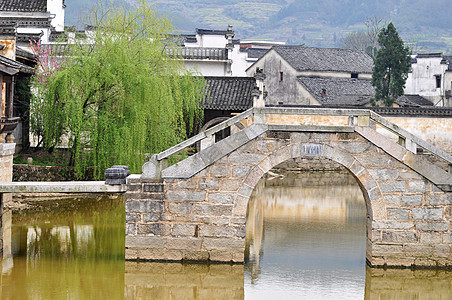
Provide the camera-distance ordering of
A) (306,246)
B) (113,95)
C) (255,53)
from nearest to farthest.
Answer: (306,246), (113,95), (255,53)

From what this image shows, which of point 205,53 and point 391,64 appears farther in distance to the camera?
point 391,64

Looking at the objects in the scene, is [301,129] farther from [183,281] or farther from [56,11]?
[56,11]

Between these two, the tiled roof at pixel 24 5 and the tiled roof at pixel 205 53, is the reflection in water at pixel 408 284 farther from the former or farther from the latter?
the tiled roof at pixel 24 5

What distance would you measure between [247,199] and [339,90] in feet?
120

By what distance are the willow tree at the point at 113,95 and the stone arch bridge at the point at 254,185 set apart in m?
6.43

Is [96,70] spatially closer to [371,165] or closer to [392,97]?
[371,165]

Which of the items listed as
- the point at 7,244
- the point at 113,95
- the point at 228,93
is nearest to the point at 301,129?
the point at 7,244

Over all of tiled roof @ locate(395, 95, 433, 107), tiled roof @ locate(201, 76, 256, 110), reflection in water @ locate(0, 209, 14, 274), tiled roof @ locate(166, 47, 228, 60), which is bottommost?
reflection in water @ locate(0, 209, 14, 274)

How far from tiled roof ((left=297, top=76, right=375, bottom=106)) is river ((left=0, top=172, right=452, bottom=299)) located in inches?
1067

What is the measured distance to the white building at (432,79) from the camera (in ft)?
169

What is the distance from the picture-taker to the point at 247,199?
49.5 feet

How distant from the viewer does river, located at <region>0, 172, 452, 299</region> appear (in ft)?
44.5

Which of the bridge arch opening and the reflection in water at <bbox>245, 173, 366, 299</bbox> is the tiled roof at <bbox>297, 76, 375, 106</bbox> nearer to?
the bridge arch opening


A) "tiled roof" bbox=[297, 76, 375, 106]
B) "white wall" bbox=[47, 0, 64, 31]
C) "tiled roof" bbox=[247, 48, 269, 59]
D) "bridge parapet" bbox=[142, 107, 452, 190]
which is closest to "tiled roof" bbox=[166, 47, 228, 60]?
"white wall" bbox=[47, 0, 64, 31]
